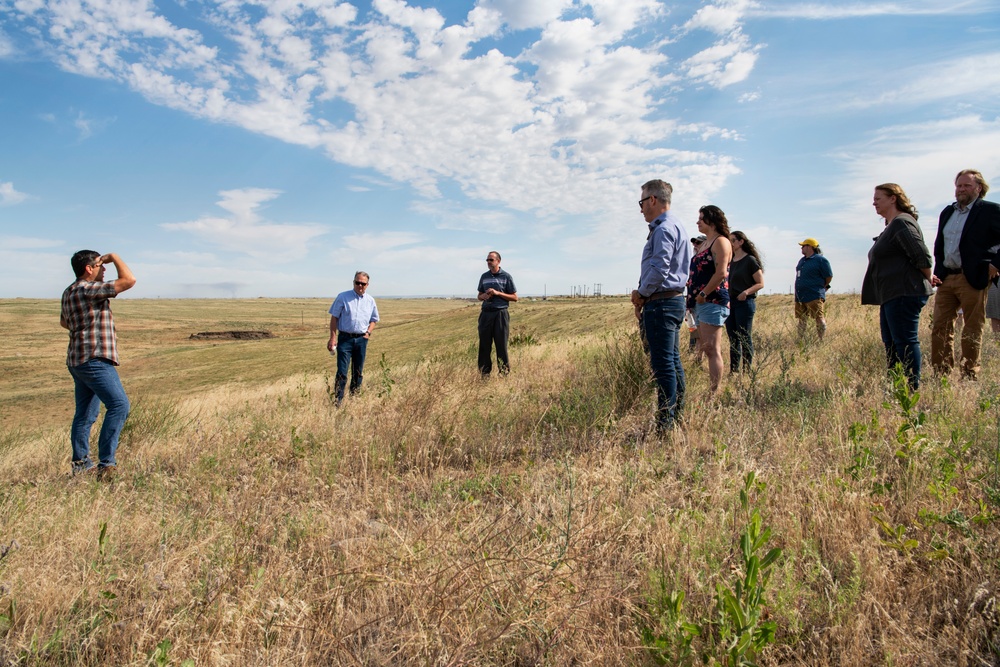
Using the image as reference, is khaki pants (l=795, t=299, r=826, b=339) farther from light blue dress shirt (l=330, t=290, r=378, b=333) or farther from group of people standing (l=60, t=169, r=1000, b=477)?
light blue dress shirt (l=330, t=290, r=378, b=333)

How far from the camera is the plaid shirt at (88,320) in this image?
15.3 ft

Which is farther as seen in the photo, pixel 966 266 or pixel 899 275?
pixel 966 266

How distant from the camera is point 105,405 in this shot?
478 cm

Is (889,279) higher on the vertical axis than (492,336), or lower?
higher

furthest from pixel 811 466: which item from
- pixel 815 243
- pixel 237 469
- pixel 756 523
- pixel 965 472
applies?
pixel 815 243

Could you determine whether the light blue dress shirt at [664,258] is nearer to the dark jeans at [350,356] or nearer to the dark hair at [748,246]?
the dark hair at [748,246]

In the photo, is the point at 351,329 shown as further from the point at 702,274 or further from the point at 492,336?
the point at 702,274

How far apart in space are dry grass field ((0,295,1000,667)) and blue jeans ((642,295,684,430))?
0.21 m

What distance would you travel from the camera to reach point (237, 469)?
4242 mm

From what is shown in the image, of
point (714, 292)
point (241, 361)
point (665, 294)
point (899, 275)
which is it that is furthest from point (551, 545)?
point (241, 361)

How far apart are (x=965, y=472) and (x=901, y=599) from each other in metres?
1.07

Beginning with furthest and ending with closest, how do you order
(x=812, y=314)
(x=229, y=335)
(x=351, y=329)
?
(x=229, y=335) < (x=812, y=314) < (x=351, y=329)

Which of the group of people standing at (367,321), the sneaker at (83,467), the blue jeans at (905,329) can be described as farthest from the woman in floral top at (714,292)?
the sneaker at (83,467)

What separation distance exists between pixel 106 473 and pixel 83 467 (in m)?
0.35
